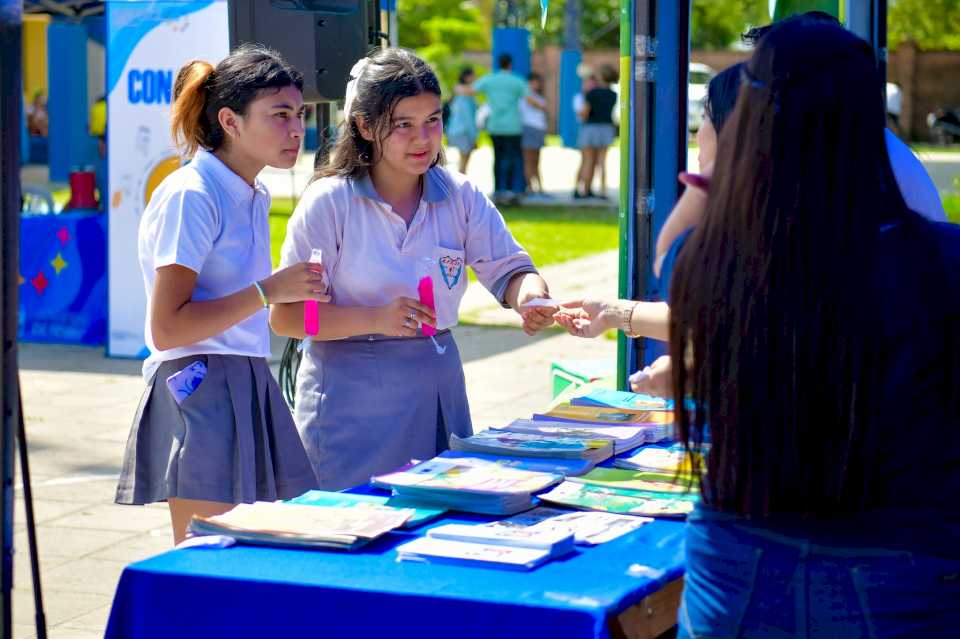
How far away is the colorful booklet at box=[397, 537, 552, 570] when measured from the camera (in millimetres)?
2369

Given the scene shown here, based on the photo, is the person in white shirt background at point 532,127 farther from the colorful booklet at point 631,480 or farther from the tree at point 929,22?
the tree at point 929,22

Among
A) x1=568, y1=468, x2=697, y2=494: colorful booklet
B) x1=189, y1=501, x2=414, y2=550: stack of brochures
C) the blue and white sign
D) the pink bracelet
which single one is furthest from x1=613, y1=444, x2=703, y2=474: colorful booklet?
the blue and white sign

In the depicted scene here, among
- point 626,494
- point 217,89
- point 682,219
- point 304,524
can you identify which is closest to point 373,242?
point 217,89

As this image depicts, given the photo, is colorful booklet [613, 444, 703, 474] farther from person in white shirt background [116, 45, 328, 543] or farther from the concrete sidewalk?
the concrete sidewalk

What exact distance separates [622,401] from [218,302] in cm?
119

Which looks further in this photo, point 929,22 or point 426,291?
point 929,22

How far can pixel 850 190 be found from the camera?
1.88m

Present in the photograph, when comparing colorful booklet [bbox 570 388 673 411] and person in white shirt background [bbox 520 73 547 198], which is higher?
person in white shirt background [bbox 520 73 547 198]

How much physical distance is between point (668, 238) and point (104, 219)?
7.95m

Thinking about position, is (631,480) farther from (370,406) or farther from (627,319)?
(370,406)

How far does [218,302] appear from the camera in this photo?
10.8ft

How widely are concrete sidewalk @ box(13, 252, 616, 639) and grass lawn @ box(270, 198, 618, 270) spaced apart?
1.45 m

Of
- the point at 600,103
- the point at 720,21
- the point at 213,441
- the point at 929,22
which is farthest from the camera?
the point at 720,21

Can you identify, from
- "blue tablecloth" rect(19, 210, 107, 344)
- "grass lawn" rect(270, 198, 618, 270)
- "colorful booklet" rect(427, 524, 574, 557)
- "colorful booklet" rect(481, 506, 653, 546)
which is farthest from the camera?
"grass lawn" rect(270, 198, 618, 270)
